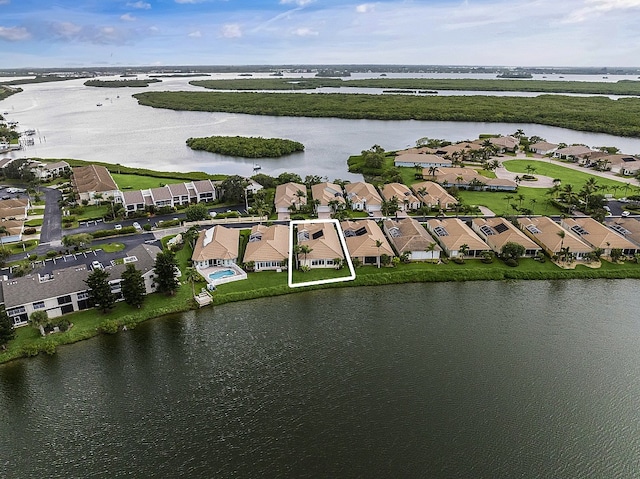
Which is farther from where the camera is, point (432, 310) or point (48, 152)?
point (48, 152)

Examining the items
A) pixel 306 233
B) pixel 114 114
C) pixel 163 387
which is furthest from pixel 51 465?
pixel 114 114

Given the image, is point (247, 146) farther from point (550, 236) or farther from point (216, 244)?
point (550, 236)

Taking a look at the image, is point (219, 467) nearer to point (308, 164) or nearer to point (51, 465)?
point (51, 465)

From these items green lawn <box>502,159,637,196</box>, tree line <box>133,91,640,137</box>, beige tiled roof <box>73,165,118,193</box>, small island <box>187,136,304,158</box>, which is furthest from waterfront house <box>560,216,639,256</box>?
tree line <box>133,91,640,137</box>

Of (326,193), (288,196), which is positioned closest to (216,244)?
(288,196)

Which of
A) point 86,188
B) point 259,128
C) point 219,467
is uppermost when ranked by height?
point 259,128

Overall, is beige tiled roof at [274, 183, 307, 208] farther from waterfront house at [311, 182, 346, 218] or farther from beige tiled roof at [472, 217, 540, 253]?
beige tiled roof at [472, 217, 540, 253]

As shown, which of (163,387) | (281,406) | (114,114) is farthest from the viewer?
(114,114)
